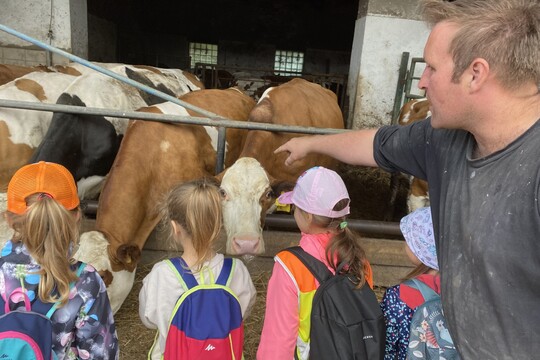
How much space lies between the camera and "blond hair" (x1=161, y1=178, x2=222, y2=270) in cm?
170

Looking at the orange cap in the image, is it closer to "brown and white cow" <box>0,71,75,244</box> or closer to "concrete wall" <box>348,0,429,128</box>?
"brown and white cow" <box>0,71,75,244</box>

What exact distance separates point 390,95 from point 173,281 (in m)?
6.25

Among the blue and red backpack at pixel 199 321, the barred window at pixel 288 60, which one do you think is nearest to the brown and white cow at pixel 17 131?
the blue and red backpack at pixel 199 321

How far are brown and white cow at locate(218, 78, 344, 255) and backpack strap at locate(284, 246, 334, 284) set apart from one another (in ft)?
2.61

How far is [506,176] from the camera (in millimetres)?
1114

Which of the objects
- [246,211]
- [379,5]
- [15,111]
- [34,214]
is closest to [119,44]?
[379,5]

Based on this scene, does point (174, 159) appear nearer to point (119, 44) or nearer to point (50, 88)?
point (50, 88)

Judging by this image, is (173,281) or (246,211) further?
(246,211)

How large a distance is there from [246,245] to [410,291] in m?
1.05

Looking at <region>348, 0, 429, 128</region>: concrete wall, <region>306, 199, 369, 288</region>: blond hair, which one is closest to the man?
<region>306, 199, 369, 288</region>: blond hair

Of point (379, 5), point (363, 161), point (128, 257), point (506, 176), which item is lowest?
point (128, 257)

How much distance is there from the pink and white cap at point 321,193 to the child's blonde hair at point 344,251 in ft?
0.09

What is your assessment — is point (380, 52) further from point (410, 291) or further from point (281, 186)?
point (410, 291)

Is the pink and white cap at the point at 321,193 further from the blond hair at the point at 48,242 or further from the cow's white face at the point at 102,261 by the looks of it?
the cow's white face at the point at 102,261
